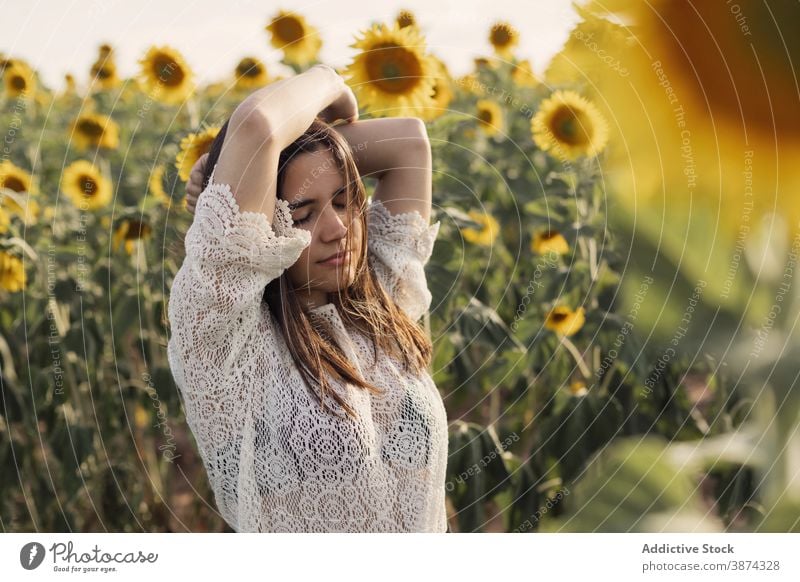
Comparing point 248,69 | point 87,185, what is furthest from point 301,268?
point 87,185

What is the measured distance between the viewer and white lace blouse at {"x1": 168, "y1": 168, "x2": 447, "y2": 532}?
25.2 inches

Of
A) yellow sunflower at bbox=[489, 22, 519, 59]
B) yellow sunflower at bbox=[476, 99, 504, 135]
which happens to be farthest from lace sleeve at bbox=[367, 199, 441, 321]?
yellow sunflower at bbox=[476, 99, 504, 135]

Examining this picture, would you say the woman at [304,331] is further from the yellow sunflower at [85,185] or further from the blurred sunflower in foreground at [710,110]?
the yellow sunflower at [85,185]

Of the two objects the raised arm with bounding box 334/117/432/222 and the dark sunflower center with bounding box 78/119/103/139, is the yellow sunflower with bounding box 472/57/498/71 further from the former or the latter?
the dark sunflower center with bounding box 78/119/103/139

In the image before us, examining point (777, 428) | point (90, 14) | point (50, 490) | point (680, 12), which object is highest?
point (90, 14)

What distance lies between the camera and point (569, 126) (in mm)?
999

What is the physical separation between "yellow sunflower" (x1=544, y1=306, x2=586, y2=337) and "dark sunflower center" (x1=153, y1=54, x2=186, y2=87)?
58 centimetres

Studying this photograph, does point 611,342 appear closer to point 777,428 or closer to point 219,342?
point 219,342


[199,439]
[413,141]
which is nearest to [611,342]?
[413,141]

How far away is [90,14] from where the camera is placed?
0.86 m

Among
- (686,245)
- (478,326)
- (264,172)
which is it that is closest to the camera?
(686,245)

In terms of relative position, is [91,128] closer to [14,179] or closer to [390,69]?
[14,179]

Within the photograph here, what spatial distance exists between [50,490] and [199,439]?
0.74 m

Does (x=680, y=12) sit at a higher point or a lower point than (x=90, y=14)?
lower
